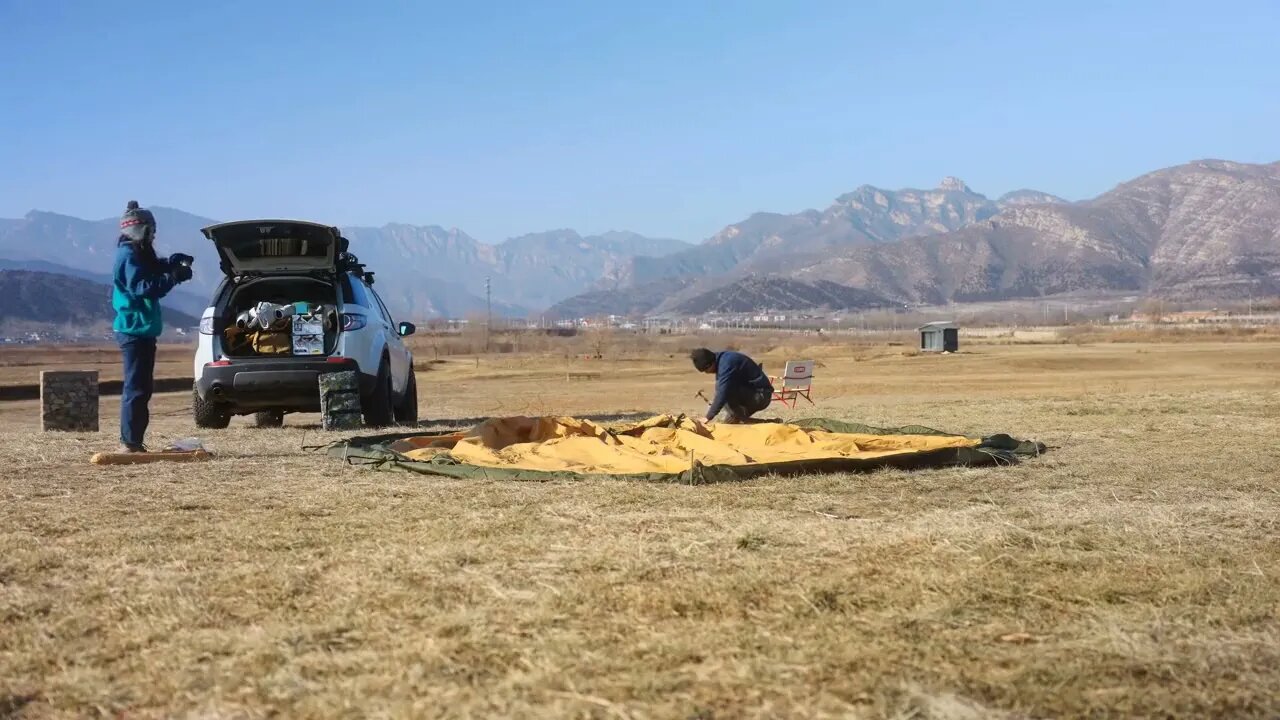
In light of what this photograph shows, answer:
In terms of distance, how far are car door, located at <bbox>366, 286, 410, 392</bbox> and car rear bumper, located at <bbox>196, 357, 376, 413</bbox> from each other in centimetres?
139

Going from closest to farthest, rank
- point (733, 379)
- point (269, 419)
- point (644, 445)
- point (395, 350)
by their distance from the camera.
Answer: point (644, 445), point (733, 379), point (395, 350), point (269, 419)

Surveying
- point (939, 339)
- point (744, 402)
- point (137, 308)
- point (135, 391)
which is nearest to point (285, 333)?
point (137, 308)

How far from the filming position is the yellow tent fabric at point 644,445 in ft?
26.9

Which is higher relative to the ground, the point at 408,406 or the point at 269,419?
the point at 408,406

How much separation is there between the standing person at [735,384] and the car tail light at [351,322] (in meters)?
3.40

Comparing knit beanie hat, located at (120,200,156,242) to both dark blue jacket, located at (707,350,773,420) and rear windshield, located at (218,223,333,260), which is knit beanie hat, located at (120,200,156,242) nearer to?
rear windshield, located at (218,223,333,260)

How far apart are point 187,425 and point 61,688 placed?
1124cm

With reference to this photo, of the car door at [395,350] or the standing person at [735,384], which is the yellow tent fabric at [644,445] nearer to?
the standing person at [735,384]

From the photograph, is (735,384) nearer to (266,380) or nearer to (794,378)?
(266,380)

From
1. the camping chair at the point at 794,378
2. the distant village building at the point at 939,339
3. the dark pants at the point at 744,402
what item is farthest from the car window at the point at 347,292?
the distant village building at the point at 939,339

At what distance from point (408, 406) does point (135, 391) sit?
15.7 feet

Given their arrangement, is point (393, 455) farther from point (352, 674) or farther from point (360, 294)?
point (352, 674)

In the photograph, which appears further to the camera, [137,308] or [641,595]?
[137,308]

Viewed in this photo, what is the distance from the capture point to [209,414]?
41.3 feet
